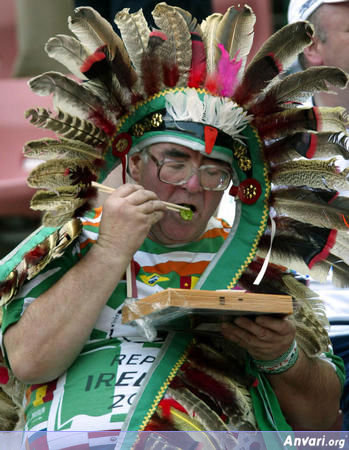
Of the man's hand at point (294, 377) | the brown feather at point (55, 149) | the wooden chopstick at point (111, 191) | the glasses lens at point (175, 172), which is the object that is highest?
the brown feather at point (55, 149)

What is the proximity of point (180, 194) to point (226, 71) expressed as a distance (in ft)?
1.35

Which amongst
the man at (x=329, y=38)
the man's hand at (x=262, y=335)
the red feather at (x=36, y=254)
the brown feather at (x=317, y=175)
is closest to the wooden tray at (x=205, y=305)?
the man's hand at (x=262, y=335)

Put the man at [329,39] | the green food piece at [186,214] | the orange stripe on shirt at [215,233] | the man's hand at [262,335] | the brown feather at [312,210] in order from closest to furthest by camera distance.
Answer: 1. the man's hand at [262,335]
2. the green food piece at [186,214]
3. the brown feather at [312,210]
4. the orange stripe on shirt at [215,233]
5. the man at [329,39]

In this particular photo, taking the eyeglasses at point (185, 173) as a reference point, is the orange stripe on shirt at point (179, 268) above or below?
below

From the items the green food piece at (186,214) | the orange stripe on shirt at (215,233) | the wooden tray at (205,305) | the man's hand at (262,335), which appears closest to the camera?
the wooden tray at (205,305)

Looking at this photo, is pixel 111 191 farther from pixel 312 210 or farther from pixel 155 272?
pixel 312 210

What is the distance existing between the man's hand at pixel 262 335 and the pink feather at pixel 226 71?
0.74 metres

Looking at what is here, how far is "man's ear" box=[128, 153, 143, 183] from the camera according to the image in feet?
8.72

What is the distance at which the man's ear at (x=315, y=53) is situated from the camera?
3.47m

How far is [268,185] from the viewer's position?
2697 millimetres

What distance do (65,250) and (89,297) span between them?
0.74ft

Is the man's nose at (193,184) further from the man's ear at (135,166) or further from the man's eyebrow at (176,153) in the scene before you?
the man's ear at (135,166)

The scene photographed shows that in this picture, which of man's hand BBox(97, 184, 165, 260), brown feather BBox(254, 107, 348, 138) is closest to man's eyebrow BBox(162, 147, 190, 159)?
man's hand BBox(97, 184, 165, 260)

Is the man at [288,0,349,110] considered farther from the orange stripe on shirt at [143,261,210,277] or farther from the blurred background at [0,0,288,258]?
the orange stripe on shirt at [143,261,210,277]
